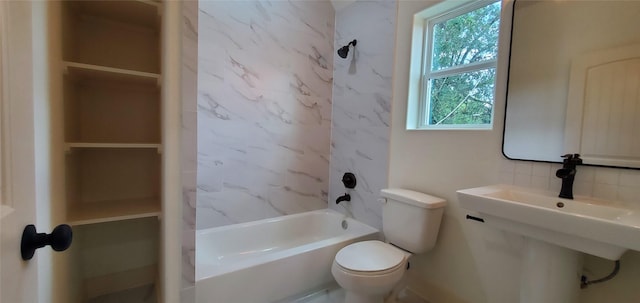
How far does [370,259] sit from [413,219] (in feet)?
1.31

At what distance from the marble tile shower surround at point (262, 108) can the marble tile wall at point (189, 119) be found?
100 cm

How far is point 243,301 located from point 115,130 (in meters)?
1.26

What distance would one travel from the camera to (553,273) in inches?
46.3

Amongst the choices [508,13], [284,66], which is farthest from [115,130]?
[508,13]

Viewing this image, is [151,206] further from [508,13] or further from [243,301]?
[508,13]

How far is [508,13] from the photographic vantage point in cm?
155

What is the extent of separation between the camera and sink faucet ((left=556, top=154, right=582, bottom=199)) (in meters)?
1.23

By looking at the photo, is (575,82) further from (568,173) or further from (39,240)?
(39,240)

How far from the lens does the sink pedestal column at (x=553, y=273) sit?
116 centimetres

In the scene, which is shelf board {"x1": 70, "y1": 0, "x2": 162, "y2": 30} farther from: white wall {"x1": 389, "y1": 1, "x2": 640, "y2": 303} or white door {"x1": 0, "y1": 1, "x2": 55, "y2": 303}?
white wall {"x1": 389, "y1": 1, "x2": 640, "y2": 303}

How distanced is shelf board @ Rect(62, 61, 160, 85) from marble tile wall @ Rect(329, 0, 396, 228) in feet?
5.28

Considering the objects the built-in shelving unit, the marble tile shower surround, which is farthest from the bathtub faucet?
the built-in shelving unit

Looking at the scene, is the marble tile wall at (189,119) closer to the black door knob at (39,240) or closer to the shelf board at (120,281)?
the black door knob at (39,240)

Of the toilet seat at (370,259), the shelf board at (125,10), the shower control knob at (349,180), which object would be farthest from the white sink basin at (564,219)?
the shelf board at (125,10)
